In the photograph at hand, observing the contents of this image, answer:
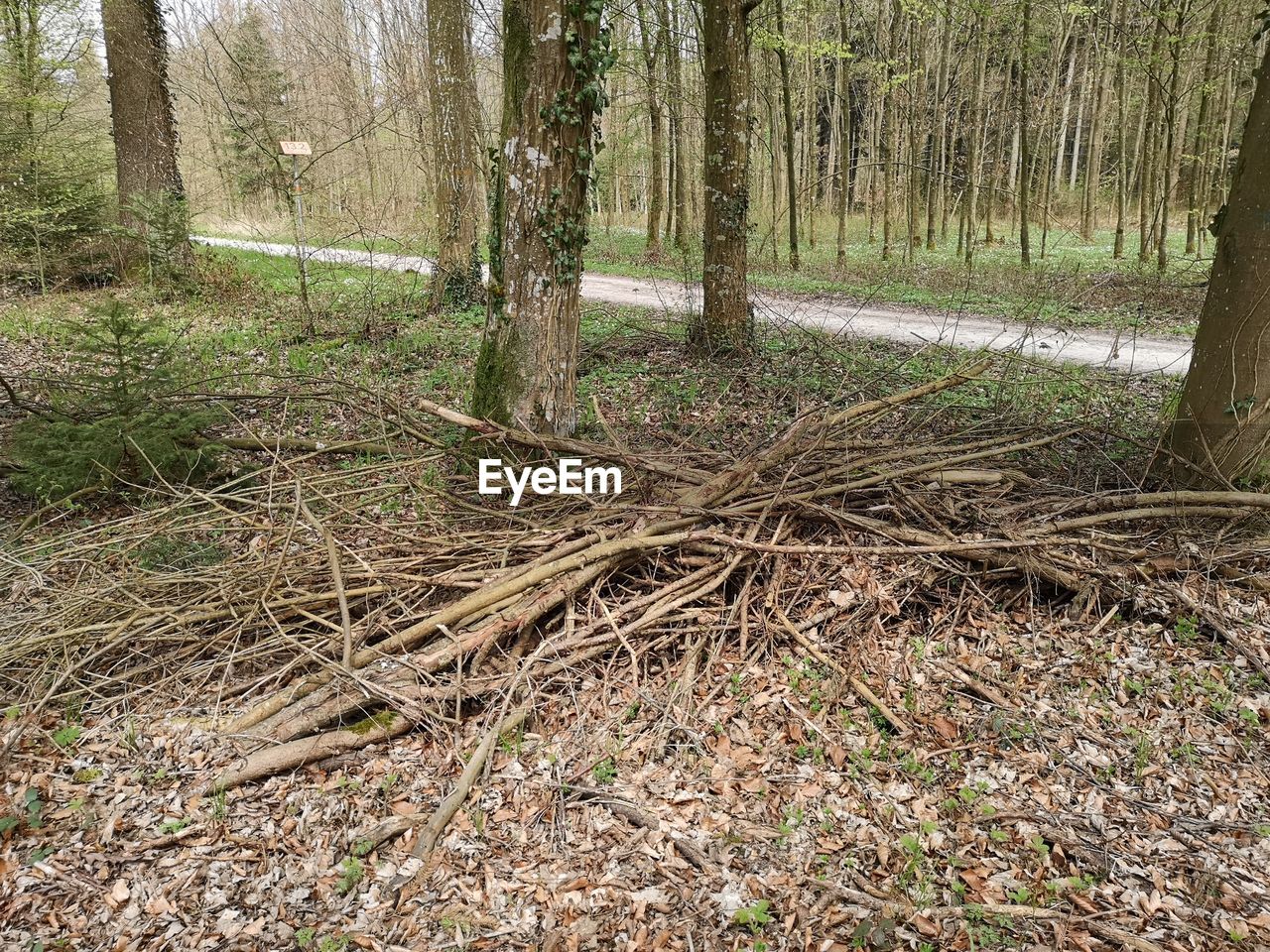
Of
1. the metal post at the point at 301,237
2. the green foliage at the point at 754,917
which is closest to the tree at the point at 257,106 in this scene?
the metal post at the point at 301,237

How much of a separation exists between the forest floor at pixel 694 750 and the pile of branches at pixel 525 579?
3cm

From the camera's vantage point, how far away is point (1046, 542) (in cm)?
402

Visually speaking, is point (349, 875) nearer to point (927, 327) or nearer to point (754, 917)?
point (754, 917)

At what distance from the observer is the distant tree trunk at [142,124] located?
11.3m

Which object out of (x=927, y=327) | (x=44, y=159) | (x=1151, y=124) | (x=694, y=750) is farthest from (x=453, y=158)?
(x=1151, y=124)

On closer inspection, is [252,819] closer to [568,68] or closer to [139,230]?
[568,68]

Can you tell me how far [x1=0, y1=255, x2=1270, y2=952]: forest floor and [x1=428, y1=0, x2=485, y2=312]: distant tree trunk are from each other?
20.7ft

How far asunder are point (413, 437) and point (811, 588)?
3507 mm

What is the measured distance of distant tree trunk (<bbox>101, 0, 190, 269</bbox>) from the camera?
37.1 feet

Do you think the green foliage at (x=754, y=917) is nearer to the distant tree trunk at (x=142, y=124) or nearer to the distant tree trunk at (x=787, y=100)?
the distant tree trunk at (x=142, y=124)

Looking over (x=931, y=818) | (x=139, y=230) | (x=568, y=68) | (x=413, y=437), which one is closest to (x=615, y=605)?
(x=931, y=818)

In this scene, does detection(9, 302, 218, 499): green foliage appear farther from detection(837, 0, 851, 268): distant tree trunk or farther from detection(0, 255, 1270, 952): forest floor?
detection(837, 0, 851, 268): distant tree trunk

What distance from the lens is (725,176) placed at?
783 cm

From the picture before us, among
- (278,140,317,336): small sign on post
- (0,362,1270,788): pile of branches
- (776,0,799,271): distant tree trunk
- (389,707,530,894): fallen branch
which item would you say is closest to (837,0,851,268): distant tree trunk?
(776,0,799,271): distant tree trunk
